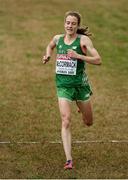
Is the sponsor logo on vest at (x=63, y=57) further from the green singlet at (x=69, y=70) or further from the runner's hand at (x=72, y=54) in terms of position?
the runner's hand at (x=72, y=54)

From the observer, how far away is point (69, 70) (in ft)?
31.7

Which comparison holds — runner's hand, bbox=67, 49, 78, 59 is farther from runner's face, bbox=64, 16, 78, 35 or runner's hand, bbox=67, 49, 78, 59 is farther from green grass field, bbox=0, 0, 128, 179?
green grass field, bbox=0, 0, 128, 179

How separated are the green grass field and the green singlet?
3.94 ft

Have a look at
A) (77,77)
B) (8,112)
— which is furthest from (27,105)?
(77,77)

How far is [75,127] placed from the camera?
39.7ft

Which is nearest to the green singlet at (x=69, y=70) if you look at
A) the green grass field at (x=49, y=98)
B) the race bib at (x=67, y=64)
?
the race bib at (x=67, y=64)

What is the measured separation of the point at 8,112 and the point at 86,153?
2935mm

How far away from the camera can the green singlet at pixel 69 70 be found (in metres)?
9.73

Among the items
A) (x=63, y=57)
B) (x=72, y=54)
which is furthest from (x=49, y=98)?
(x=72, y=54)

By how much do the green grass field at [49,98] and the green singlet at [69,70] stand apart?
1.20 meters

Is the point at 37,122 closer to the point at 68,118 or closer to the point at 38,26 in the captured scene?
the point at 68,118

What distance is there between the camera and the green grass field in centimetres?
986

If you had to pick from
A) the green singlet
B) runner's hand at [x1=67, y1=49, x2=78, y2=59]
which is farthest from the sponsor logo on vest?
runner's hand at [x1=67, y1=49, x2=78, y2=59]

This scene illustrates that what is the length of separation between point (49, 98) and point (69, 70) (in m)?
4.68
